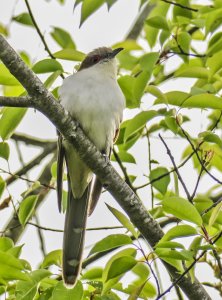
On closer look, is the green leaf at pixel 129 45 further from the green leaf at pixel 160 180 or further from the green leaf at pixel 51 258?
the green leaf at pixel 51 258

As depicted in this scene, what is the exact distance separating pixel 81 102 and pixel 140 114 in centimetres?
112

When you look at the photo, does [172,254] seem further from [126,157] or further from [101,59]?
[101,59]

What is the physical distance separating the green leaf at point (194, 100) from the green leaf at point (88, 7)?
72 cm

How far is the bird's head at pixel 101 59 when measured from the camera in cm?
582

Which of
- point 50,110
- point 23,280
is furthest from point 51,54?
point 23,280

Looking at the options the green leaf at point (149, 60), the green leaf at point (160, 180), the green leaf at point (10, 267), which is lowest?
the green leaf at point (10, 267)

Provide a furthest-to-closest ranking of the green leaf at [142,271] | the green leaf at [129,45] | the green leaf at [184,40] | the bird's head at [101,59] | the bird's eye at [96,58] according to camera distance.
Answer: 1. the bird's eye at [96,58]
2. the bird's head at [101,59]
3. the green leaf at [129,45]
4. the green leaf at [184,40]
5. the green leaf at [142,271]

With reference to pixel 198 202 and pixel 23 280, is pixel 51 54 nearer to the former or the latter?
pixel 198 202

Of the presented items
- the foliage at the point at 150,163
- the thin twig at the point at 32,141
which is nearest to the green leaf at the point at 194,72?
the foliage at the point at 150,163

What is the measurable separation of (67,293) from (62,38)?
3.01 metres

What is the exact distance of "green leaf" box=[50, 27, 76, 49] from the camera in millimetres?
6084

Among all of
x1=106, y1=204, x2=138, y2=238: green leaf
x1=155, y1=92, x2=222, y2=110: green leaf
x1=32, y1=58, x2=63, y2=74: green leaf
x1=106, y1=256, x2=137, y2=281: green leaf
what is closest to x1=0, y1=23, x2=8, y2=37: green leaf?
x1=32, y1=58, x2=63, y2=74: green leaf

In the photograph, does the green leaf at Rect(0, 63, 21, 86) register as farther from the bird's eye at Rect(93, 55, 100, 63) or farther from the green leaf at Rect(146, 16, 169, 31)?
the bird's eye at Rect(93, 55, 100, 63)

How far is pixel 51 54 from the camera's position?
475 cm
